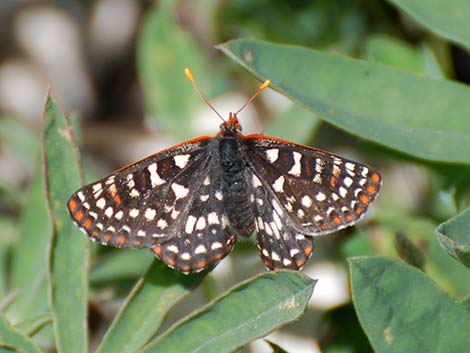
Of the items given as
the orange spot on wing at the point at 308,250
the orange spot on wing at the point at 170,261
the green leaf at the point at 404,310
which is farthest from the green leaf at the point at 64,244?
the green leaf at the point at 404,310

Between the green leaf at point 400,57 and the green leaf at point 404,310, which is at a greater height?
the green leaf at point 400,57

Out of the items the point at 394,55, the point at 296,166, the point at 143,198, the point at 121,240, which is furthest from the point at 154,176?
the point at 394,55

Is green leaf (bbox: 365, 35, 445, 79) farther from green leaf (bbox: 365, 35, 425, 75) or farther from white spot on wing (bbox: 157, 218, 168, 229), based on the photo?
white spot on wing (bbox: 157, 218, 168, 229)

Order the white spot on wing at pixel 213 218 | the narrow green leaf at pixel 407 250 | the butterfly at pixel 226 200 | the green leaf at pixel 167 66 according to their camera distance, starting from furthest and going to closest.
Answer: the green leaf at pixel 167 66
the white spot on wing at pixel 213 218
the butterfly at pixel 226 200
the narrow green leaf at pixel 407 250

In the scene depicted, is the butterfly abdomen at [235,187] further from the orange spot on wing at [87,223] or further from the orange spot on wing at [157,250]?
the orange spot on wing at [87,223]

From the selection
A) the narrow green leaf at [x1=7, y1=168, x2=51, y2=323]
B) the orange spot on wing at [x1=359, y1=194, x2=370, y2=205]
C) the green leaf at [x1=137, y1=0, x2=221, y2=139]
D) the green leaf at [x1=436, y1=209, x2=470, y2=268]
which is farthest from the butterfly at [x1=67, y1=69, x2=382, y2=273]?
the green leaf at [x1=137, y1=0, x2=221, y2=139]

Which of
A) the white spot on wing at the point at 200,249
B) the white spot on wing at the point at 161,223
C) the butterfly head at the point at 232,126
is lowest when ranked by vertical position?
the white spot on wing at the point at 200,249

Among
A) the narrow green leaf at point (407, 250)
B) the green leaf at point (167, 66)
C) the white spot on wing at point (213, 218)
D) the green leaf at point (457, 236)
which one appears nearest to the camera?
the green leaf at point (457, 236)

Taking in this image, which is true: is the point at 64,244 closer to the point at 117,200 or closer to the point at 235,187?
the point at 117,200
